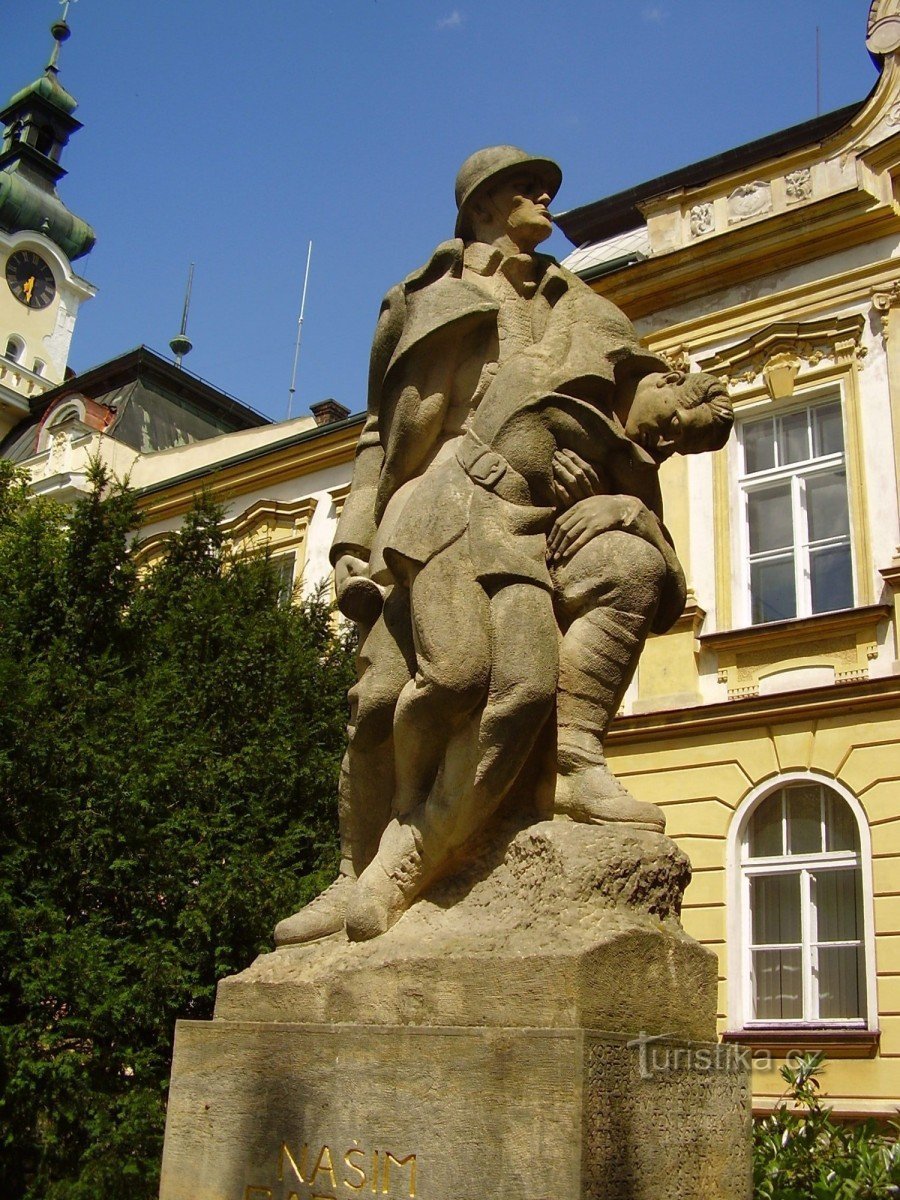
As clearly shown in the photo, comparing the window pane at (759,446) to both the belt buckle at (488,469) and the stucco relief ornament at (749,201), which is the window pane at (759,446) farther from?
A: the belt buckle at (488,469)

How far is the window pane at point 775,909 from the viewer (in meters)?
12.0

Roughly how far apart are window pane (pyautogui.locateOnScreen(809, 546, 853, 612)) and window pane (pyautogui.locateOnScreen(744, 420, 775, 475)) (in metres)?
1.30

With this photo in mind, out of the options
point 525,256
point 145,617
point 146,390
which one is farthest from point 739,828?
point 146,390

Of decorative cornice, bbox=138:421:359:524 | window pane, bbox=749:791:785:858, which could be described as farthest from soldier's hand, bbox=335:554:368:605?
decorative cornice, bbox=138:421:359:524

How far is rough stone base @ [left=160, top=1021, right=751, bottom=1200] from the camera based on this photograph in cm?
282

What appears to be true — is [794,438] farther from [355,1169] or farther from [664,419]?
[355,1169]

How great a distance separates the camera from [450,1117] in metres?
2.94

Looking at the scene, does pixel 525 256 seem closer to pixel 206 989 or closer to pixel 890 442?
pixel 206 989

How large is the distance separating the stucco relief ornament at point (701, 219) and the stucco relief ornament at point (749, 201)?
0.79 ft

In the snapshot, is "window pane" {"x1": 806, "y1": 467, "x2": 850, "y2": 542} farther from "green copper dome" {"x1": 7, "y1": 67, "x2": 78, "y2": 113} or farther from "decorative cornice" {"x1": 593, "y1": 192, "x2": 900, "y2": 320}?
"green copper dome" {"x1": 7, "y1": 67, "x2": 78, "y2": 113}

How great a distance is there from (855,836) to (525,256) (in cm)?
914

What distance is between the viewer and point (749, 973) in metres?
12.0

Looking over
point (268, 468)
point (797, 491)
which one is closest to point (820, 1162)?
point (797, 491)

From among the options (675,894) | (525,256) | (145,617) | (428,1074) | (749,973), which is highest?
(145,617)
